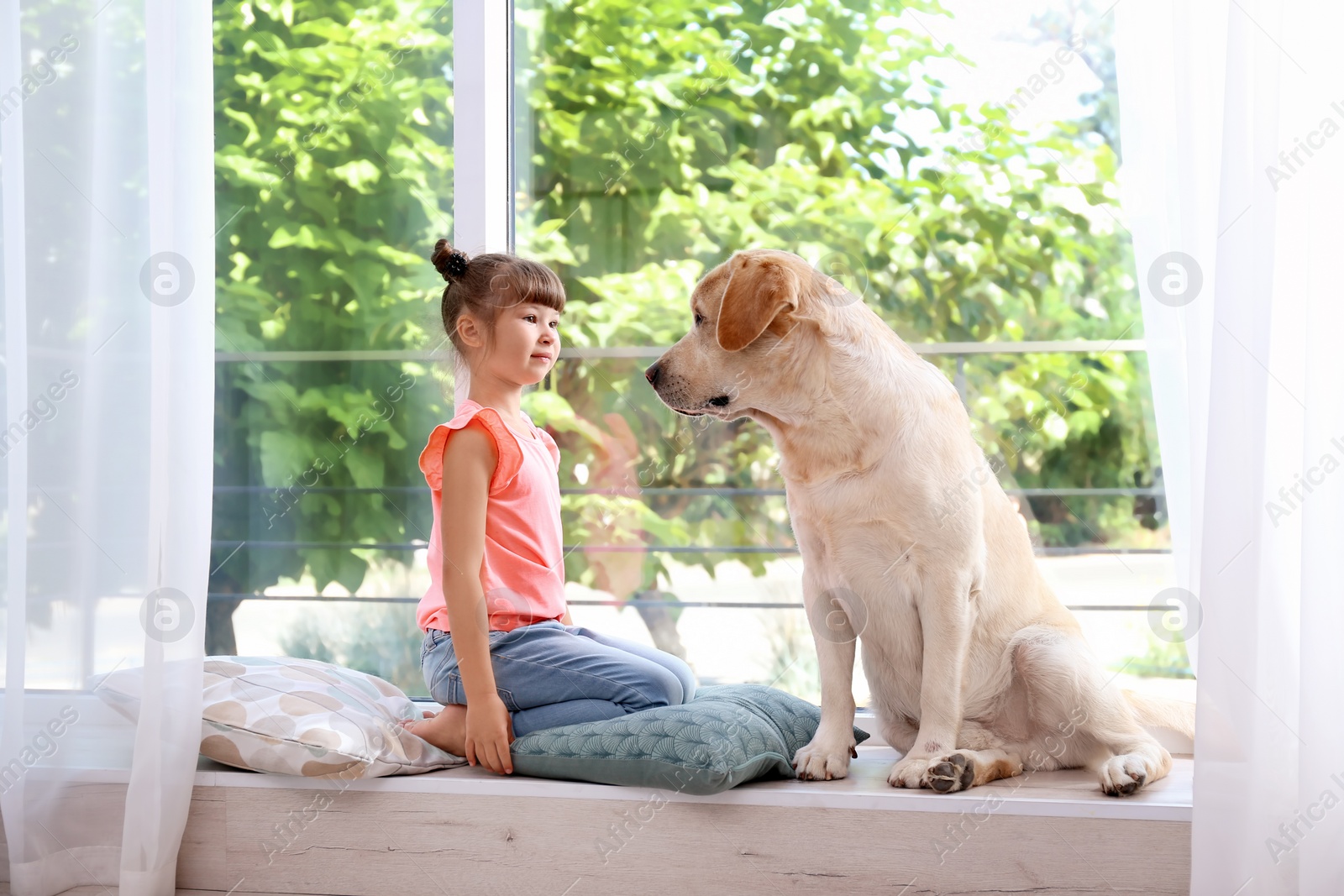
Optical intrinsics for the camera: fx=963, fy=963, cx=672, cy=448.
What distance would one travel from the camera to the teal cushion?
53.2 inches

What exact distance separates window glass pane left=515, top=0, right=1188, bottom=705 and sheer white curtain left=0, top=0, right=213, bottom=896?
39.5 inches

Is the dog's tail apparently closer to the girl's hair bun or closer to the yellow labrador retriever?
the yellow labrador retriever

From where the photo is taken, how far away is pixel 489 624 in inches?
63.1

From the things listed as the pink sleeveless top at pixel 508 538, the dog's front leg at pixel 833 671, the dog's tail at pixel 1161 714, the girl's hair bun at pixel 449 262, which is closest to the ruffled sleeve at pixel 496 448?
the pink sleeveless top at pixel 508 538

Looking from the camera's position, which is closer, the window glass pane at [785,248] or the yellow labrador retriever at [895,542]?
the yellow labrador retriever at [895,542]

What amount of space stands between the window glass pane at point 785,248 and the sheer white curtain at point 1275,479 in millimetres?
1280

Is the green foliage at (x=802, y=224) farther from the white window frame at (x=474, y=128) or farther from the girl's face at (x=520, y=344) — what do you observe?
the girl's face at (x=520, y=344)

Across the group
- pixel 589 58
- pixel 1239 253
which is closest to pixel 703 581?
pixel 589 58

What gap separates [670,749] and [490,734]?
1.00 ft

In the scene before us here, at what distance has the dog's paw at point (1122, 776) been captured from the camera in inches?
52.3

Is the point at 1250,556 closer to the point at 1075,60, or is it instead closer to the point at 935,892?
the point at 935,892

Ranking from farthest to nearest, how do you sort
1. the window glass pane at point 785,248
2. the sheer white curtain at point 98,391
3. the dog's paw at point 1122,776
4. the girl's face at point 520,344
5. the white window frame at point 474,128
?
the window glass pane at point 785,248, the white window frame at point 474,128, the girl's face at point 520,344, the sheer white curtain at point 98,391, the dog's paw at point 1122,776

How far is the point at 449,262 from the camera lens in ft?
5.52

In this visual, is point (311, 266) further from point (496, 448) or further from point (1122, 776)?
point (1122, 776)
